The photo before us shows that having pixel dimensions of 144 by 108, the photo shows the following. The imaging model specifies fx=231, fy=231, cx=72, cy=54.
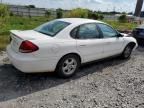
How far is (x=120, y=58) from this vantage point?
777 cm

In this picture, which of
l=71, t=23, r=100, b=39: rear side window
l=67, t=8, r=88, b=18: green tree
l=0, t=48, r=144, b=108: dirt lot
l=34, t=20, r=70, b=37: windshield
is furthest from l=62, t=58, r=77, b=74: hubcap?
l=67, t=8, r=88, b=18: green tree

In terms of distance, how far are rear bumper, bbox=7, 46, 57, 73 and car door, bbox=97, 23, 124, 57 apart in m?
1.89

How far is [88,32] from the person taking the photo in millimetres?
6230

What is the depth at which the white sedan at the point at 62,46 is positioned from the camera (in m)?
5.18

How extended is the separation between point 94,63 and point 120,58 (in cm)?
117

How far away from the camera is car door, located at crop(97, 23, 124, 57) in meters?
6.65

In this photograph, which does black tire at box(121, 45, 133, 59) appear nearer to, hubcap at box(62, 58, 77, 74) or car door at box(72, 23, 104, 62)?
car door at box(72, 23, 104, 62)

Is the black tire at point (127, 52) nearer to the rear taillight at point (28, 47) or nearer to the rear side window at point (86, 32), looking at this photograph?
the rear side window at point (86, 32)

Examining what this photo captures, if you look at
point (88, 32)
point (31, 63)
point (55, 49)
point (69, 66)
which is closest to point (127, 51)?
point (88, 32)

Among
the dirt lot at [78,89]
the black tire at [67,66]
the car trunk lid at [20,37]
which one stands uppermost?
the car trunk lid at [20,37]

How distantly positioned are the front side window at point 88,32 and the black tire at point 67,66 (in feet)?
A: 1.95

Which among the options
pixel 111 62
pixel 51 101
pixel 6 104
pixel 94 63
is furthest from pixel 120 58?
Result: pixel 6 104

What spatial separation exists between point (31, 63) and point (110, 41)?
268cm

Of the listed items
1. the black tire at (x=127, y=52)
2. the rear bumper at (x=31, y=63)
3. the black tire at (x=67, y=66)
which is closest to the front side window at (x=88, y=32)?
the black tire at (x=67, y=66)
